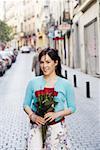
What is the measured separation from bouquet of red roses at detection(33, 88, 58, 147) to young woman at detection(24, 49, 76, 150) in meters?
0.03

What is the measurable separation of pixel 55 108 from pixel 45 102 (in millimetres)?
112

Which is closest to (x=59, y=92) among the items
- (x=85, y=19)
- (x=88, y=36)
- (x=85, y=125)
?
(x=85, y=125)

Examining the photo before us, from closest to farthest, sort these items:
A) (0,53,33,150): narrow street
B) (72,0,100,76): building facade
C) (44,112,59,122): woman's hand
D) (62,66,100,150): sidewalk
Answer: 1. (44,112,59,122): woman's hand
2. (62,66,100,150): sidewalk
3. (0,53,33,150): narrow street
4. (72,0,100,76): building facade

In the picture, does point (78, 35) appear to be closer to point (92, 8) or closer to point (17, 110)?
point (92, 8)

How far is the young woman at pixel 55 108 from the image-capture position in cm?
415

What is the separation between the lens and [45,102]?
4.14 metres

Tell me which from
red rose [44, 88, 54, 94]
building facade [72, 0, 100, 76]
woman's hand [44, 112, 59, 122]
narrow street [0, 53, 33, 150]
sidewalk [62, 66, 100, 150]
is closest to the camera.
Result: woman's hand [44, 112, 59, 122]

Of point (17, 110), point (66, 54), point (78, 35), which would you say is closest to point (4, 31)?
point (66, 54)

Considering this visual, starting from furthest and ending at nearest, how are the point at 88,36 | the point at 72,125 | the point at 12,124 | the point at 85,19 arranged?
the point at 85,19
the point at 88,36
the point at 12,124
the point at 72,125

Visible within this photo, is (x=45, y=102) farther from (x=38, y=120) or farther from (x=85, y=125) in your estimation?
(x=85, y=125)

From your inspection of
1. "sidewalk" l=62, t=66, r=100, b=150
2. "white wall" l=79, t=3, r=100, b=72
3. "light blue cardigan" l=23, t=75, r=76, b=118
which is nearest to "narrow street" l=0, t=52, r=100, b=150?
"sidewalk" l=62, t=66, r=100, b=150

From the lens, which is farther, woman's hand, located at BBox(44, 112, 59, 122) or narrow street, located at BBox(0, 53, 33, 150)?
narrow street, located at BBox(0, 53, 33, 150)

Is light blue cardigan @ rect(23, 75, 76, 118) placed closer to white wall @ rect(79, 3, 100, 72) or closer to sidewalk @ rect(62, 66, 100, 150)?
sidewalk @ rect(62, 66, 100, 150)

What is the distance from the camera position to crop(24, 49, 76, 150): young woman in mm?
4148
